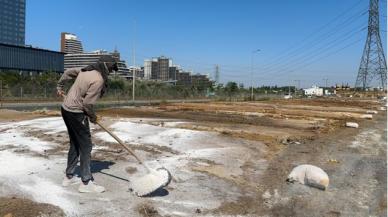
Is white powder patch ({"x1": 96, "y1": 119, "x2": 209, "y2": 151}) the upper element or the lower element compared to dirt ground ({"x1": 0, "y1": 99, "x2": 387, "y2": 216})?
upper

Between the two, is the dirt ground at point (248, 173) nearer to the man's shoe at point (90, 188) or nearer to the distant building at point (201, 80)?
the man's shoe at point (90, 188)

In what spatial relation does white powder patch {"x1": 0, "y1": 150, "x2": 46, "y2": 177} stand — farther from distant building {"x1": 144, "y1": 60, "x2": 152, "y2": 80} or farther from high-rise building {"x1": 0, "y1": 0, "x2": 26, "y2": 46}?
high-rise building {"x1": 0, "y1": 0, "x2": 26, "y2": 46}

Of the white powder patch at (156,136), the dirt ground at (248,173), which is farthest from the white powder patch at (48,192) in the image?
the white powder patch at (156,136)

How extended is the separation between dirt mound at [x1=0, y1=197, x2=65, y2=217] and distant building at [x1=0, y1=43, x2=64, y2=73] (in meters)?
96.6

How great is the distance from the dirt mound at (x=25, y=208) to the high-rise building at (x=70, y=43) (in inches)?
4515

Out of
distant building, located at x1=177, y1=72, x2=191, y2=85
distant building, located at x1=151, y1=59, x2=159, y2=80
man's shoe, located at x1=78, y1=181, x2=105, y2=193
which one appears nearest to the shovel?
man's shoe, located at x1=78, y1=181, x2=105, y2=193

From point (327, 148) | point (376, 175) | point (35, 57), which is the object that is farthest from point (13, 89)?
point (35, 57)

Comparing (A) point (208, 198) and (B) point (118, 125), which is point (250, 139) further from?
(A) point (208, 198)

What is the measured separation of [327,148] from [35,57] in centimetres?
10016

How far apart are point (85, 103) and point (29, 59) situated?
104 m

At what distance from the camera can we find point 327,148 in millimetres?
12719

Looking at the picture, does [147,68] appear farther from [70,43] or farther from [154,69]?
[70,43]

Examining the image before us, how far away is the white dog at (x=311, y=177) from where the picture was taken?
7535 mm

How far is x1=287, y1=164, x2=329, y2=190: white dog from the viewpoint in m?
7.54
